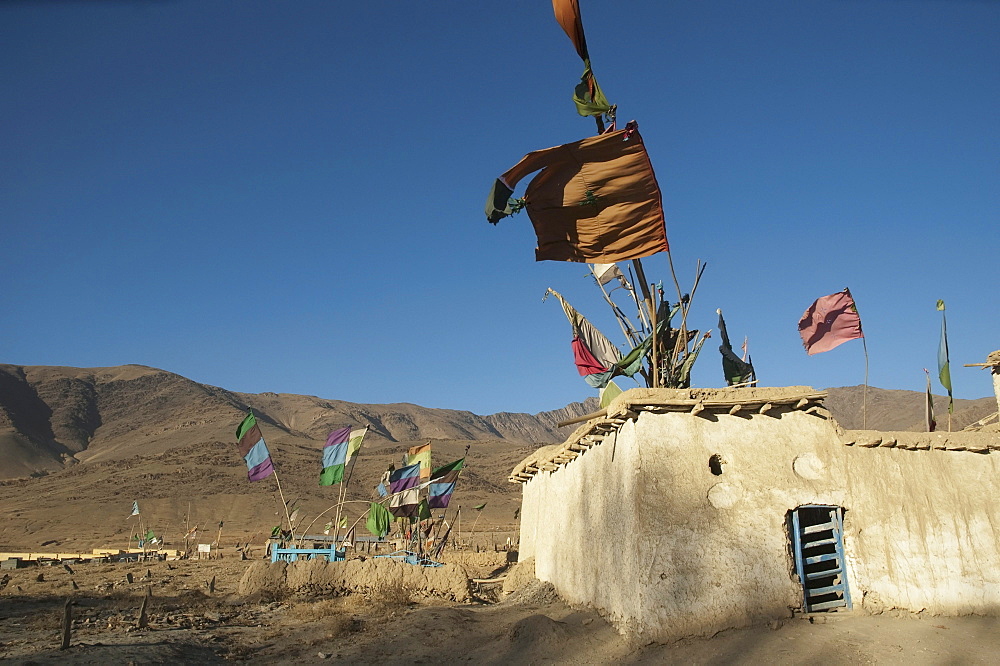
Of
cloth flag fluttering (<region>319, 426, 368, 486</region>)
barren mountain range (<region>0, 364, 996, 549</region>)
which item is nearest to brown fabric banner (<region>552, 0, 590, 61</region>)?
barren mountain range (<region>0, 364, 996, 549</region>)

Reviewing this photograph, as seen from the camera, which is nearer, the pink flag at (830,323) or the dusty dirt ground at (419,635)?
the dusty dirt ground at (419,635)

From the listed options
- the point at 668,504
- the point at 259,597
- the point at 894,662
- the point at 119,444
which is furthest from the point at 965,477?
the point at 119,444

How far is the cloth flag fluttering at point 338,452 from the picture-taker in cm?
1898

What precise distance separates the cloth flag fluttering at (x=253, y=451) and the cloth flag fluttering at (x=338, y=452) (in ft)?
4.89

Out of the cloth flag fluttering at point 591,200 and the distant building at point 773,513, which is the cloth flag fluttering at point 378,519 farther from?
the cloth flag fluttering at point 591,200

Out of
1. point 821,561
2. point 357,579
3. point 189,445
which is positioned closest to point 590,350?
point 821,561

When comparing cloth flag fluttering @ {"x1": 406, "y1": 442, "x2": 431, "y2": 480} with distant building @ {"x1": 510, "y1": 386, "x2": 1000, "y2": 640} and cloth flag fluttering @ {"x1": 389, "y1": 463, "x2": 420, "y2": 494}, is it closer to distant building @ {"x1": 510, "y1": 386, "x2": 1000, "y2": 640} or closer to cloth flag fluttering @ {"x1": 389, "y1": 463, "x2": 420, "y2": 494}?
cloth flag fluttering @ {"x1": 389, "y1": 463, "x2": 420, "y2": 494}

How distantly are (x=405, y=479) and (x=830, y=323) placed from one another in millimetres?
11748

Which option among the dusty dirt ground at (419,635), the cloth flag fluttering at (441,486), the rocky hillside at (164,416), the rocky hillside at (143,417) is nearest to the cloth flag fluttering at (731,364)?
the dusty dirt ground at (419,635)

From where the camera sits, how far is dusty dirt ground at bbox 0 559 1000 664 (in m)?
9.09

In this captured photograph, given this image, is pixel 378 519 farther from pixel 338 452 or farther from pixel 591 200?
pixel 591 200

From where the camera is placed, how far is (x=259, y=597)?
15531mm

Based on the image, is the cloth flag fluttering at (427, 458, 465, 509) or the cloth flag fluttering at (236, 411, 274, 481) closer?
the cloth flag fluttering at (236, 411, 274, 481)

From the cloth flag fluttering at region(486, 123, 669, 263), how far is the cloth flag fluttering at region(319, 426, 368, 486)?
10069 mm
